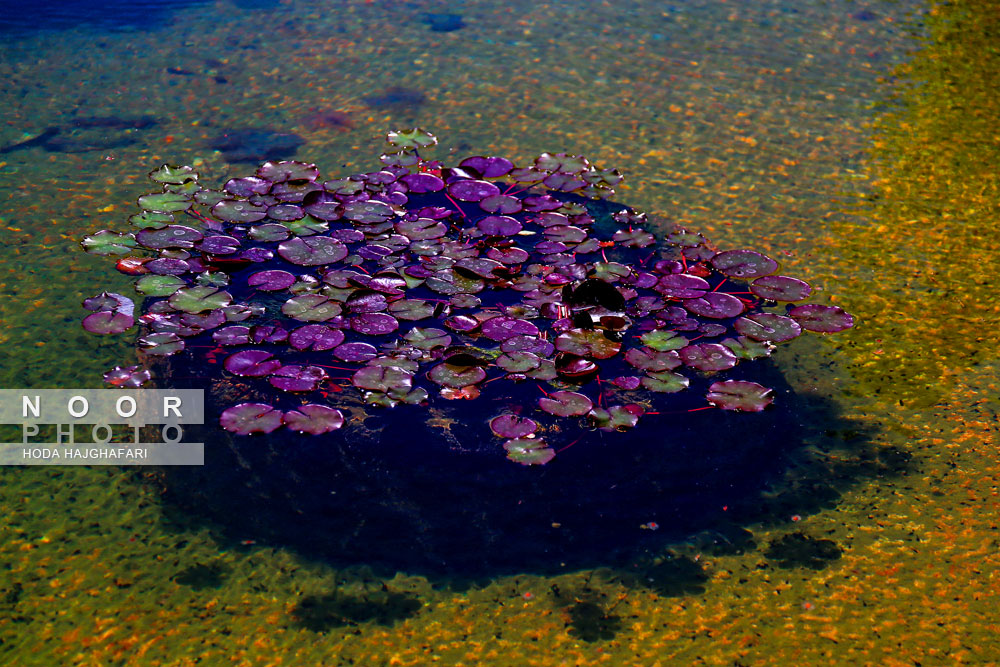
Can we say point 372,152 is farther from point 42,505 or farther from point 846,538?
point 846,538

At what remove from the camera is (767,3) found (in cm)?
514

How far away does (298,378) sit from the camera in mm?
2295

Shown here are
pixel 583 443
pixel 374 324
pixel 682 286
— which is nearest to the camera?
pixel 583 443

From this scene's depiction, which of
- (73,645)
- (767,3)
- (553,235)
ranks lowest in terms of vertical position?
(73,645)

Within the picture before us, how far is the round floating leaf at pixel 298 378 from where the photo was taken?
89.4 inches

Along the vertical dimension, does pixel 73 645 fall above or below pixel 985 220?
below

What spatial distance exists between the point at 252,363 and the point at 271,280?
388mm

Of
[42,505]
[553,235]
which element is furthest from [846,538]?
[42,505]

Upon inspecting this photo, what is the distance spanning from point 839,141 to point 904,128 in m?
0.36

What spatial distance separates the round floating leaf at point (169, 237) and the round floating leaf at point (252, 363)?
0.63 metres

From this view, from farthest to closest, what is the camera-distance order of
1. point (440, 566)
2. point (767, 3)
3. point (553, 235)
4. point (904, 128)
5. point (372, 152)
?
point (767, 3) → point (904, 128) → point (372, 152) → point (553, 235) → point (440, 566)

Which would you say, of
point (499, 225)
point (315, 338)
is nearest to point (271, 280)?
point (315, 338)

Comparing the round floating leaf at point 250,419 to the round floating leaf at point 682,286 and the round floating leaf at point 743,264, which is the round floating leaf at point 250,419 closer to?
the round floating leaf at point 682,286

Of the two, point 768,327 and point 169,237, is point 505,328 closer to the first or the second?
point 768,327
